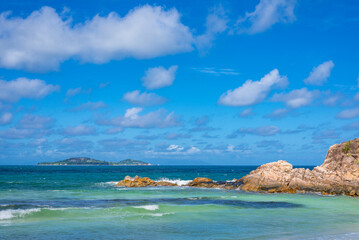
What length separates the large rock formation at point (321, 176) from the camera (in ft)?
163

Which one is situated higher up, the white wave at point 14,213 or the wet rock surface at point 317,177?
the wet rock surface at point 317,177

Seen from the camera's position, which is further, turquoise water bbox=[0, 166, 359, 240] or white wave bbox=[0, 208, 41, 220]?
white wave bbox=[0, 208, 41, 220]

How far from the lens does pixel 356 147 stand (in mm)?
55906

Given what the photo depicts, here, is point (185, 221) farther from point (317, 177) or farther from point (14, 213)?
point (317, 177)

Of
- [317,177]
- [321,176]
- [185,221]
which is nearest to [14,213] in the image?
[185,221]

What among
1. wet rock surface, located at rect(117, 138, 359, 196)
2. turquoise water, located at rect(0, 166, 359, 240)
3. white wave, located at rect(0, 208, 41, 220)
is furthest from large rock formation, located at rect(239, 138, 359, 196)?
white wave, located at rect(0, 208, 41, 220)

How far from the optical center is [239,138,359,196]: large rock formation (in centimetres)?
4962

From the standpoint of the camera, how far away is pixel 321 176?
52.2 m

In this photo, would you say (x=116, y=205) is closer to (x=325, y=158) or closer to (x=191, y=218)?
(x=191, y=218)

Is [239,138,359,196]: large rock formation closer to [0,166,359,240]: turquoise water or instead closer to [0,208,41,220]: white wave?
[0,166,359,240]: turquoise water

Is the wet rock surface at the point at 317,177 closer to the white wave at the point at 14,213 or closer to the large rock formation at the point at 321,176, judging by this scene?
the large rock formation at the point at 321,176

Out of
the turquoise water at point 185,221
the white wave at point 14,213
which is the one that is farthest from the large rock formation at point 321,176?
the white wave at point 14,213

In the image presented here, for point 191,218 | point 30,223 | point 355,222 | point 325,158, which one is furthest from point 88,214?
point 325,158

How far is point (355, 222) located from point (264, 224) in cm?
697
